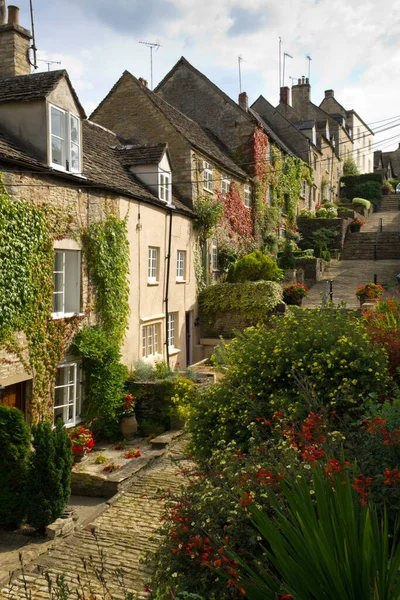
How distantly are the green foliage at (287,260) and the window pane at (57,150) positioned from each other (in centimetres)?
1767

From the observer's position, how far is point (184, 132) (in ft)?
76.9

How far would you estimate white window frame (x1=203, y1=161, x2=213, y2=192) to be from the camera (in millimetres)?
23797

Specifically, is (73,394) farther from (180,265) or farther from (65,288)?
(180,265)

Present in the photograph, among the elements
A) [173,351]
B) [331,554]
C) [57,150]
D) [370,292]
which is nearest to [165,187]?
[173,351]

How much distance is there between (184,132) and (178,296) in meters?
7.78

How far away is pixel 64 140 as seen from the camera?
44.9 feet

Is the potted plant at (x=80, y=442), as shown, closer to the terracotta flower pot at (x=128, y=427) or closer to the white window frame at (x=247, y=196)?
the terracotta flower pot at (x=128, y=427)

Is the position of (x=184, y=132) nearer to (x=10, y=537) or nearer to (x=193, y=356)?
(x=193, y=356)

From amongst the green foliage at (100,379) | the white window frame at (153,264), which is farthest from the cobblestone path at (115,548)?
the white window frame at (153,264)

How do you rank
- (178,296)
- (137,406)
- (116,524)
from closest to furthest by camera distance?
1. (116,524)
2. (137,406)
3. (178,296)

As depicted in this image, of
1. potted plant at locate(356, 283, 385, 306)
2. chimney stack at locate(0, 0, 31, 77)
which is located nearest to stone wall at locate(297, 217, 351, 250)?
potted plant at locate(356, 283, 385, 306)

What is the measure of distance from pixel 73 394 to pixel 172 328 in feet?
23.9

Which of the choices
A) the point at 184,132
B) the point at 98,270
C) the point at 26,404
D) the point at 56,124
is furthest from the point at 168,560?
the point at 184,132

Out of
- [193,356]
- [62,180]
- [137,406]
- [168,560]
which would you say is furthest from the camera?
[193,356]
